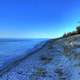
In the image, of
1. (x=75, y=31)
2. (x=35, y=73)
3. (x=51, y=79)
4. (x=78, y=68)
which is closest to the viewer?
(x=51, y=79)

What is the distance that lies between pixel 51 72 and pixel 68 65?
1722 millimetres

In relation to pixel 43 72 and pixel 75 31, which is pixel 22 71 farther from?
pixel 75 31

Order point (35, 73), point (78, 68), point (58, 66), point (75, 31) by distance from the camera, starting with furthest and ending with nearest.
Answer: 1. point (75, 31)
2. point (58, 66)
3. point (78, 68)
4. point (35, 73)

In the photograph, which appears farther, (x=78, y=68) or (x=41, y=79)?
(x=78, y=68)

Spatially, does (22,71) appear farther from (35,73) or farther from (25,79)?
(25,79)

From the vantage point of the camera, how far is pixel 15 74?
960 cm

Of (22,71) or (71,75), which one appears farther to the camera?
(22,71)

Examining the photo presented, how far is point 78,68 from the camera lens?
10.2 metres

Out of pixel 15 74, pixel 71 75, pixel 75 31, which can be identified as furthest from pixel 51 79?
pixel 75 31

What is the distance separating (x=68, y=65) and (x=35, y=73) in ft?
7.39

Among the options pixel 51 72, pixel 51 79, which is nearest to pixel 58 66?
pixel 51 72

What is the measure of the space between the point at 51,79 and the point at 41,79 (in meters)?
0.41

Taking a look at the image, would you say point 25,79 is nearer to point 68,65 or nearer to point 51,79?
point 51,79

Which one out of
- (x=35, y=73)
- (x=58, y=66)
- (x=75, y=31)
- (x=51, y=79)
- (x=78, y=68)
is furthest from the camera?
(x=75, y=31)
